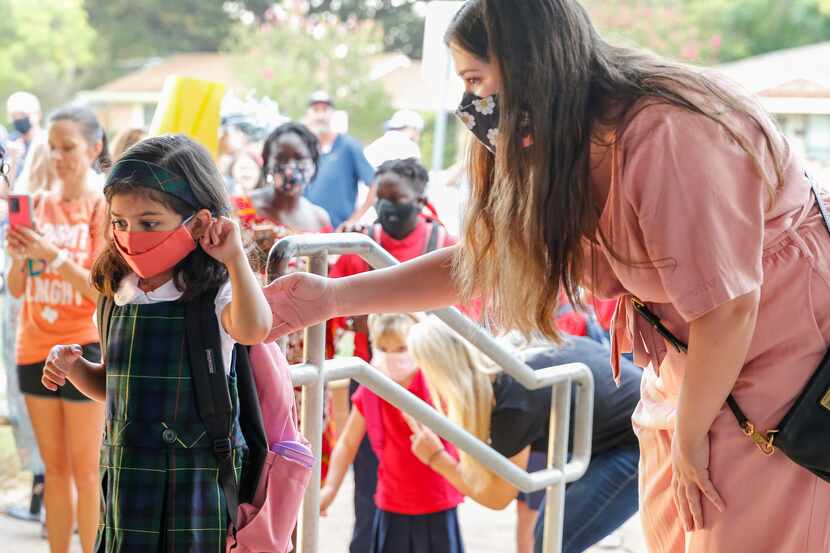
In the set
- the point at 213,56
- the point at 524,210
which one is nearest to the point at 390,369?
the point at 524,210

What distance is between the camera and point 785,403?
1.93 m

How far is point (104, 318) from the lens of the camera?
224 cm

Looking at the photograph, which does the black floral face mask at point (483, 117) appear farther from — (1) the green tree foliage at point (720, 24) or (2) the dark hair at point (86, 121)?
(1) the green tree foliage at point (720, 24)

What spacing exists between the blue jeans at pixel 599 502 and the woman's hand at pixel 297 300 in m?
1.68

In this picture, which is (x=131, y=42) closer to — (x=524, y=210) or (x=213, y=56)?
(x=213, y=56)

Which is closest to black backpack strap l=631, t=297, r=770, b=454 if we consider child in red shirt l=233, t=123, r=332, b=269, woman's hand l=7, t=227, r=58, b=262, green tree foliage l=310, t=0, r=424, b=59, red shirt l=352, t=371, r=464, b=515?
red shirt l=352, t=371, r=464, b=515

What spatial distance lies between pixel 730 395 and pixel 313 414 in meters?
0.96

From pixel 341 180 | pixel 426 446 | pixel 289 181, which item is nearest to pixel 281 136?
pixel 289 181

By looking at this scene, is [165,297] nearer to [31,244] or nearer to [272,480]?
[272,480]

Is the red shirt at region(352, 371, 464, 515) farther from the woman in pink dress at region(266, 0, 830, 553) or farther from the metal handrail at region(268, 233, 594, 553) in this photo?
the woman in pink dress at region(266, 0, 830, 553)

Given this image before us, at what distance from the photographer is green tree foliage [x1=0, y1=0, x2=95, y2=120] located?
107 feet

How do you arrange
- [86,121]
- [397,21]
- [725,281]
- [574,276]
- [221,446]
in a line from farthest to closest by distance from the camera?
1. [397,21]
2. [86,121]
3. [221,446]
4. [574,276]
5. [725,281]

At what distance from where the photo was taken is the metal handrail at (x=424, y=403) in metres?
2.45

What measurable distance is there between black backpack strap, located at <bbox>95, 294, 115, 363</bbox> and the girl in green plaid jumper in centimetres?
4
